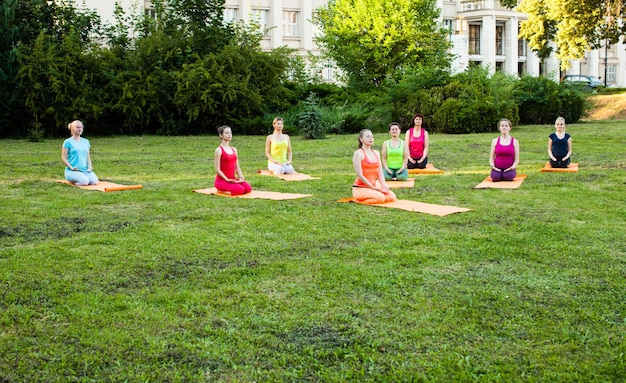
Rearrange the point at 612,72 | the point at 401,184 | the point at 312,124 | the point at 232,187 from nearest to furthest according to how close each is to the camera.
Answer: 1. the point at 232,187
2. the point at 401,184
3. the point at 312,124
4. the point at 612,72

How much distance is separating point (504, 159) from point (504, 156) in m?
0.06

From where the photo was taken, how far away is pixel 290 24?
49375mm

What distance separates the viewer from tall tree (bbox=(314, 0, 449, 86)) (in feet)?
119

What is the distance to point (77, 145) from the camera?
1253 cm

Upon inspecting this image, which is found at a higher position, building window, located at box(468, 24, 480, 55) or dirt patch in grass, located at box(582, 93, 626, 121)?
building window, located at box(468, 24, 480, 55)

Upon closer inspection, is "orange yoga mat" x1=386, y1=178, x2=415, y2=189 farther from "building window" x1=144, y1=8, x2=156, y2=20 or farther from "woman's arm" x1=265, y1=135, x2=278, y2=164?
"building window" x1=144, y1=8, x2=156, y2=20

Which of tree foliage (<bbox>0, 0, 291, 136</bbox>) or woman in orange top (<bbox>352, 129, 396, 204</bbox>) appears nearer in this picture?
woman in orange top (<bbox>352, 129, 396, 204</bbox>)

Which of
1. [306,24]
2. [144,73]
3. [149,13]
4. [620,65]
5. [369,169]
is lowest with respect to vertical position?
[369,169]

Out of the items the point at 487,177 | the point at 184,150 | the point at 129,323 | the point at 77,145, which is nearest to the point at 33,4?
the point at 184,150

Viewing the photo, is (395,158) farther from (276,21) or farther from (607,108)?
(276,21)

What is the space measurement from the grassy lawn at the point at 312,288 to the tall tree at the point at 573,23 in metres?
20.4

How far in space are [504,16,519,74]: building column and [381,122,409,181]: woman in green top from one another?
47.9 m

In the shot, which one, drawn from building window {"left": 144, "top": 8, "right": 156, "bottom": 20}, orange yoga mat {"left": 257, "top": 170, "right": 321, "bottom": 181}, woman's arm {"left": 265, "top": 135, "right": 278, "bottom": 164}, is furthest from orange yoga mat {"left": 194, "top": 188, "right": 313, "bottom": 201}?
building window {"left": 144, "top": 8, "right": 156, "bottom": 20}

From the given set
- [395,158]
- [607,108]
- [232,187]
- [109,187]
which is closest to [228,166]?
[232,187]
